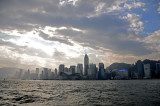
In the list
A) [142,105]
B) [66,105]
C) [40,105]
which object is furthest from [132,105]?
[40,105]

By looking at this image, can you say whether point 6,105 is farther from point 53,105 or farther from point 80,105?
point 80,105

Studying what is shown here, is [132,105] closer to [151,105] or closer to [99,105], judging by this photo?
[151,105]

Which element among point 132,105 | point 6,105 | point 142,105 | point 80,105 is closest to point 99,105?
point 80,105

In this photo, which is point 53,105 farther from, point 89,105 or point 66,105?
point 89,105

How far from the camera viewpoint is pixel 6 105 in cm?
3388

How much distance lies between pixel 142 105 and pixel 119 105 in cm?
601

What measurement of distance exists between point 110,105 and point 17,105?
2414 cm

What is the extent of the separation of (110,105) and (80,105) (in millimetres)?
7906

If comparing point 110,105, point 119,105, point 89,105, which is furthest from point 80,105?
point 119,105

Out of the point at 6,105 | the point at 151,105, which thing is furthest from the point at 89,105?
the point at 6,105

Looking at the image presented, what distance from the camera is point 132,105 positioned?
113ft

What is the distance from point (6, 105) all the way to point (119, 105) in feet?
95.9

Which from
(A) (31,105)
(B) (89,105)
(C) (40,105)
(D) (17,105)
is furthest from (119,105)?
(D) (17,105)

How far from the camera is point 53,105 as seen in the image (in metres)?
34.5
